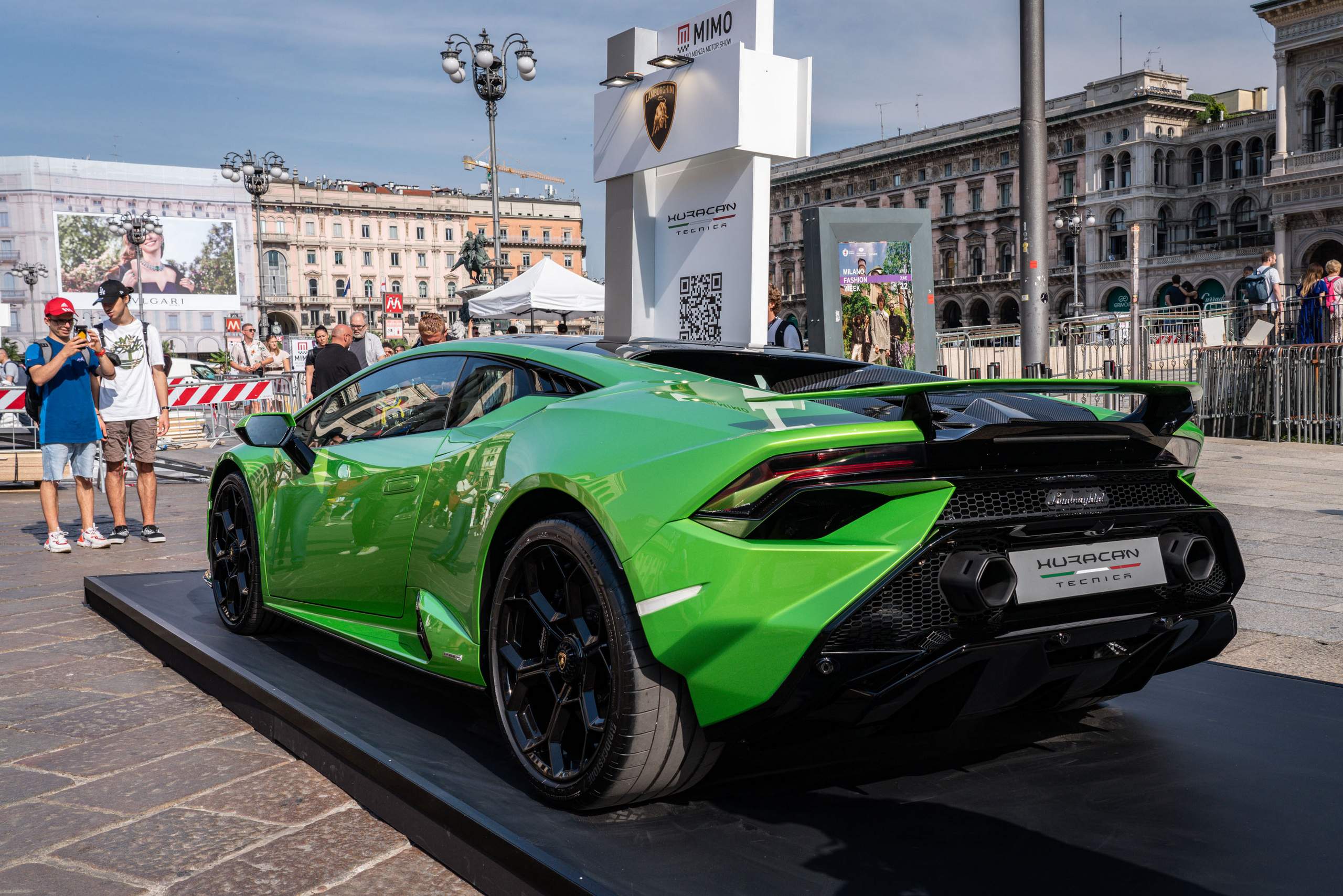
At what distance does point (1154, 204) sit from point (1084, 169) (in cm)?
513

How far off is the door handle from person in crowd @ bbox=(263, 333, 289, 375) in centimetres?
1665

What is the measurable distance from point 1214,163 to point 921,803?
76.9 m

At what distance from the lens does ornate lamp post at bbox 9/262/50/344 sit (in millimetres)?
51969

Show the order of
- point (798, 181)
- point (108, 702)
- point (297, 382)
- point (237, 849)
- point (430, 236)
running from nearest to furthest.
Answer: point (237, 849) → point (108, 702) → point (297, 382) → point (798, 181) → point (430, 236)

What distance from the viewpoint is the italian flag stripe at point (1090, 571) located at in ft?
7.88

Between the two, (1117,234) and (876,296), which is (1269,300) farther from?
(1117,234)

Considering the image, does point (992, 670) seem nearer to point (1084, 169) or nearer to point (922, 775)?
point (922, 775)

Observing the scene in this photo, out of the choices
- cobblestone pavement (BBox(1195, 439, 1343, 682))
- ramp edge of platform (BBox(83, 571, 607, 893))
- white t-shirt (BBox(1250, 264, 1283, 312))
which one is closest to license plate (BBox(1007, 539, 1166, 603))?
ramp edge of platform (BBox(83, 571, 607, 893))

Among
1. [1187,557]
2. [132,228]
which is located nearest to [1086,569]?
[1187,557]

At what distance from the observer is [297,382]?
19.2 m

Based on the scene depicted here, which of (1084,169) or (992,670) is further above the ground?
(1084,169)

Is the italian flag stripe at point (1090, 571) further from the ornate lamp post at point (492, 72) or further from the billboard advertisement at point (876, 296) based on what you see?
the ornate lamp post at point (492, 72)

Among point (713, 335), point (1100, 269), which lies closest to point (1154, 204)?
point (1100, 269)

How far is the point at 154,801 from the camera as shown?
9.78 feet
